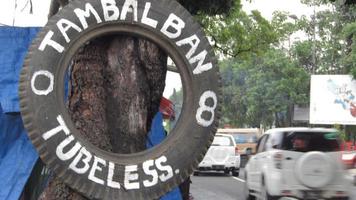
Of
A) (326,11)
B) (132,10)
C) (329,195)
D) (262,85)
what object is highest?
(326,11)

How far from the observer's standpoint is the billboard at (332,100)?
45.2 m

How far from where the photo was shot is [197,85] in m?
4.62

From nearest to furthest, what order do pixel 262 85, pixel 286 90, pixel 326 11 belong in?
pixel 326 11, pixel 286 90, pixel 262 85

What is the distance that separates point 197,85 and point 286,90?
46079mm

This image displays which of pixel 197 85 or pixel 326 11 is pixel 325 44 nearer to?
pixel 326 11

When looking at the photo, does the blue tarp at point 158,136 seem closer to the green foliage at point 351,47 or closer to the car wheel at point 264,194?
the car wheel at point 264,194

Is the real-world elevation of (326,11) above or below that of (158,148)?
above

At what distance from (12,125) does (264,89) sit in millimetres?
47386

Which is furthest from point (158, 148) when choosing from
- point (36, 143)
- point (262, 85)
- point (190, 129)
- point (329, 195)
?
point (262, 85)

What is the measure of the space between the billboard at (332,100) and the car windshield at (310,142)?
34.3 m

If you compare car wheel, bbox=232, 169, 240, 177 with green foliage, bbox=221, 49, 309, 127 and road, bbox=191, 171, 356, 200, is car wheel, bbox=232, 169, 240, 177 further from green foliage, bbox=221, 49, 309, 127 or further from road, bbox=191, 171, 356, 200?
green foliage, bbox=221, 49, 309, 127

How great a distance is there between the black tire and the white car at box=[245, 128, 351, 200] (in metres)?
5.47

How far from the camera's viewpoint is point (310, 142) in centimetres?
1129

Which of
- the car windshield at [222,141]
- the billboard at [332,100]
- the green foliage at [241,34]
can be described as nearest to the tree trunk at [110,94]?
the green foliage at [241,34]
